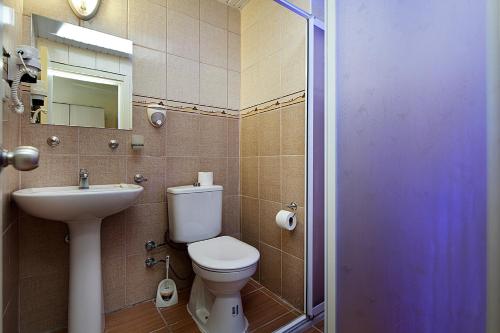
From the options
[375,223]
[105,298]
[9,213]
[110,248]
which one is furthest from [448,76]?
[105,298]

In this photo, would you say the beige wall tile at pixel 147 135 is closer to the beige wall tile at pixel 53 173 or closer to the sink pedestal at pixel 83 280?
the beige wall tile at pixel 53 173

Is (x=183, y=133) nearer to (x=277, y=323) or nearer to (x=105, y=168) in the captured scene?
(x=105, y=168)

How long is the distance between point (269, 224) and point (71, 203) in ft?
3.90

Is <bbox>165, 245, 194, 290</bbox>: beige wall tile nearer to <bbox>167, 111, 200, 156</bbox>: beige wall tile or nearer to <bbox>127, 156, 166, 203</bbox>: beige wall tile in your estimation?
<bbox>127, 156, 166, 203</bbox>: beige wall tile

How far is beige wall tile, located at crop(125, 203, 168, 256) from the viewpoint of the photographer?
158 centimetres

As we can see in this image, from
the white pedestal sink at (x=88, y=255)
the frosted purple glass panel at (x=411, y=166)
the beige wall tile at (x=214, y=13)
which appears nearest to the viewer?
the frosted purple glass panel at (x=411, y=166)

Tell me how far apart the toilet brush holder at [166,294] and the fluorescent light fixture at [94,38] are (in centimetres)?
146

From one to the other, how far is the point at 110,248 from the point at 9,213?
1.87ft

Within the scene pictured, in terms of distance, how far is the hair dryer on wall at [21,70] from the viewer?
0.93 meters

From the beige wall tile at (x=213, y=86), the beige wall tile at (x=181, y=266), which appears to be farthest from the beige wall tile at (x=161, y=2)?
the beige wall tile at (x=181, y=266)

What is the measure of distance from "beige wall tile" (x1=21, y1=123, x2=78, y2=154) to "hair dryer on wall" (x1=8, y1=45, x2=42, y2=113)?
1.22ft

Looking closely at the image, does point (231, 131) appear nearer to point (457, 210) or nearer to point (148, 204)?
point (148, 204)

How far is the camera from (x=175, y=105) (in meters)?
1.75

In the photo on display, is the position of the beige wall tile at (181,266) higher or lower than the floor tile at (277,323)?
higher
